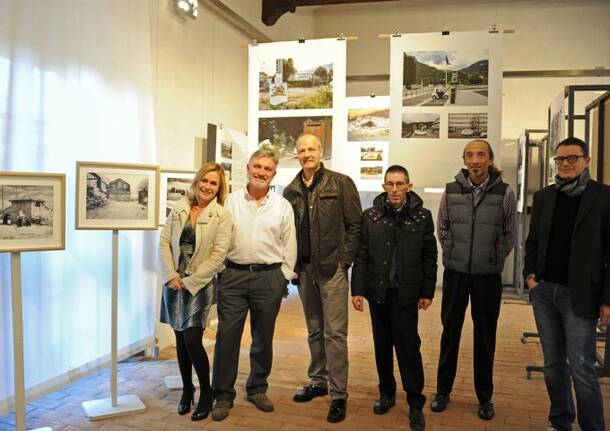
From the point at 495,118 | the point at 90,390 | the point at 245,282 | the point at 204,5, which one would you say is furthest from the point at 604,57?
the point at 90,390

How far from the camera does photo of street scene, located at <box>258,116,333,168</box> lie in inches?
191

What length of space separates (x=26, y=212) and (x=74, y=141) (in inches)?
40.1

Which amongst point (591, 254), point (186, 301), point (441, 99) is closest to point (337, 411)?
point (186, 301)

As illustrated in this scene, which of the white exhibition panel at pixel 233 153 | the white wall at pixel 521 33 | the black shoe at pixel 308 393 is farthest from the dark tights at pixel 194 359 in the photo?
the white wall at pixel 521 33

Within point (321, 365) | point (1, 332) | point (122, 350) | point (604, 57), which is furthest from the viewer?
point (604, 57)

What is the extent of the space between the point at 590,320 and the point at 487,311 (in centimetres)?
68

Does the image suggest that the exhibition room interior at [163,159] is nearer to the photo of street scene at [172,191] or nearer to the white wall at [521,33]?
the photo of street scene at [172,191]

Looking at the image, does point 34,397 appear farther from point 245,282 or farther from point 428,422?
point 428,422

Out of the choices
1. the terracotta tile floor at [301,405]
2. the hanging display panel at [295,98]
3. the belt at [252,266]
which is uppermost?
the hanging display panel at [295,98]

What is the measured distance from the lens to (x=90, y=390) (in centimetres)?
389

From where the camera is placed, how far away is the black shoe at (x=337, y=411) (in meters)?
3.32

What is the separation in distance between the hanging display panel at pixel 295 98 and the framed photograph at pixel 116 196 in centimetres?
144

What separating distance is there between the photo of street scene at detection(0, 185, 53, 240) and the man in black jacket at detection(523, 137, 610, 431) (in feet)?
8.67

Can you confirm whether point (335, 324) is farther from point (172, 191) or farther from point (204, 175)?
point (172, 191)
